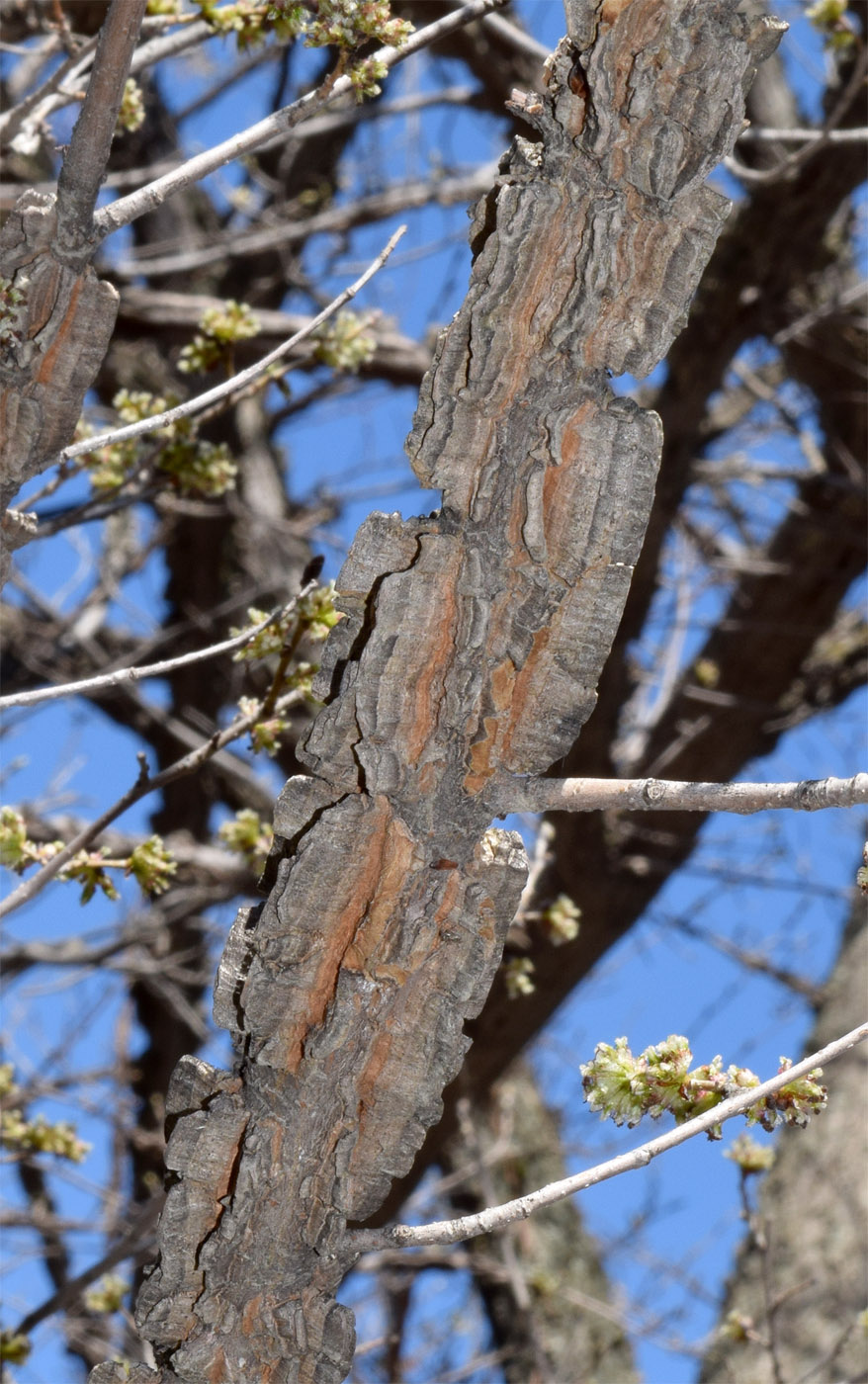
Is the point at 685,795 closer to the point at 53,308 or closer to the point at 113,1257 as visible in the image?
the point at 53,308

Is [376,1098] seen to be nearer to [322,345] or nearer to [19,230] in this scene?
[19,230]

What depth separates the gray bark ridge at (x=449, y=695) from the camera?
123 centimetres

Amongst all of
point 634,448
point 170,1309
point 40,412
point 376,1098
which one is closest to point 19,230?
point 40,412

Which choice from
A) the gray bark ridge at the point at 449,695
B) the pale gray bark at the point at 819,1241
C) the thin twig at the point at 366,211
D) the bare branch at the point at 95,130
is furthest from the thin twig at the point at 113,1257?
the thin twig at the point at 366,211

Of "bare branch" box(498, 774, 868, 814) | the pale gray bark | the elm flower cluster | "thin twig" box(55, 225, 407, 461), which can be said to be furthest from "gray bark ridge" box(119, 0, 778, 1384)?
the pale gray bark

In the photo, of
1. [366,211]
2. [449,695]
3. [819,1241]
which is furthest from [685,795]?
[366,211]

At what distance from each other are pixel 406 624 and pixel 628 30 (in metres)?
0.66

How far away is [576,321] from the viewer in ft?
4.08

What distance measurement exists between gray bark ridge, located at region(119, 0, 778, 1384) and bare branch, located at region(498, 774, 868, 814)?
5 cm

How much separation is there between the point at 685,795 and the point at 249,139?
1000 millimetres

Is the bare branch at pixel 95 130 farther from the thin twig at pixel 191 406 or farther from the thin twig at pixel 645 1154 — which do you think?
the thin twig at pixel 645 1154

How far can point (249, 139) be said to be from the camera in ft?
4.92

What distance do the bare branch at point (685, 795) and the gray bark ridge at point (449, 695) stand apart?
0.17ft

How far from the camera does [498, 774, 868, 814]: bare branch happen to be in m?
1.11
